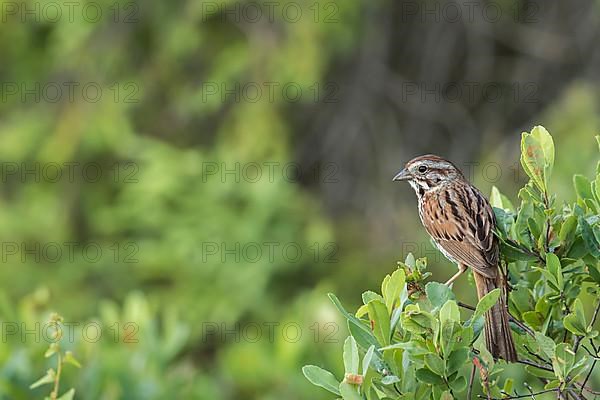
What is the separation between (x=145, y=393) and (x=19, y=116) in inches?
202

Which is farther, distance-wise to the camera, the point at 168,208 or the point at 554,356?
the point at 168,208

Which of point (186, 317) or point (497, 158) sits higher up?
point (497, 158)

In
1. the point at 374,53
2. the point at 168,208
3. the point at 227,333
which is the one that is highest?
the point at 374,53

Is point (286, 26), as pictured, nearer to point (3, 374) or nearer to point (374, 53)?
point (374, 53)

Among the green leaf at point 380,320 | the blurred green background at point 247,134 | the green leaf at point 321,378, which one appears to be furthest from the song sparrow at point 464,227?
the blurred green background at point 247,134

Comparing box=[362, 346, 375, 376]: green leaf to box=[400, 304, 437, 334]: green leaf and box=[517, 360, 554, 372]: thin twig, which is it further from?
box=[517, 360, 554, 372]: thin twig

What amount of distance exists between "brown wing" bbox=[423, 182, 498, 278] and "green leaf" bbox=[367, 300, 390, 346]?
52 cm

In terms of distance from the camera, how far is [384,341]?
2229mm

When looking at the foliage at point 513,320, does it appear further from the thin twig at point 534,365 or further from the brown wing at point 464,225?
the brown wing at point 464,225

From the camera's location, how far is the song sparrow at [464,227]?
242 centimetres

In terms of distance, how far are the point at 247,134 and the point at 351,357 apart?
18.2ft

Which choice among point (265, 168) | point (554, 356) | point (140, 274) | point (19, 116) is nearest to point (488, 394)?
point (554, 356)

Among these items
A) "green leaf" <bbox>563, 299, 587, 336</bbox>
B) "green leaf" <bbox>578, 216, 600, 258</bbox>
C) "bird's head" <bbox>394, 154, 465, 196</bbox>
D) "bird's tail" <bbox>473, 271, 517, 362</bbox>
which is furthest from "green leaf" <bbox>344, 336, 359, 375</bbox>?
"bird's head" <bbox>394, 154, 465, 196</bbox>

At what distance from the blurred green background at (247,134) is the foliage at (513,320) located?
447cm
